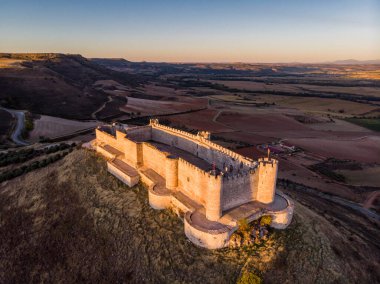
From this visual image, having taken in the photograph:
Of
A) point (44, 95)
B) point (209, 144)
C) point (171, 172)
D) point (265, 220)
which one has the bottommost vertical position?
point (44, 95)

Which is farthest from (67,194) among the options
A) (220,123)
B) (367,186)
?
(220,123)

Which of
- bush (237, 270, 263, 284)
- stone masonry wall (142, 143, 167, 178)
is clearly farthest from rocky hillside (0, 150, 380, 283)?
stone masonry wall (142, 143, 167, 178)

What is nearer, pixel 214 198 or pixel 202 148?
pixel 214 198

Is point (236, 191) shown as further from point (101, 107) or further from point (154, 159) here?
point (101, 107)

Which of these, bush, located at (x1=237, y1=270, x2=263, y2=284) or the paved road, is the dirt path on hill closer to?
the paved road

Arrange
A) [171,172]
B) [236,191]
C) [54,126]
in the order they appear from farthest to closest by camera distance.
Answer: [54,126] < [171,172] < [236,191]

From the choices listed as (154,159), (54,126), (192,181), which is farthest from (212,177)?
(54,126)
